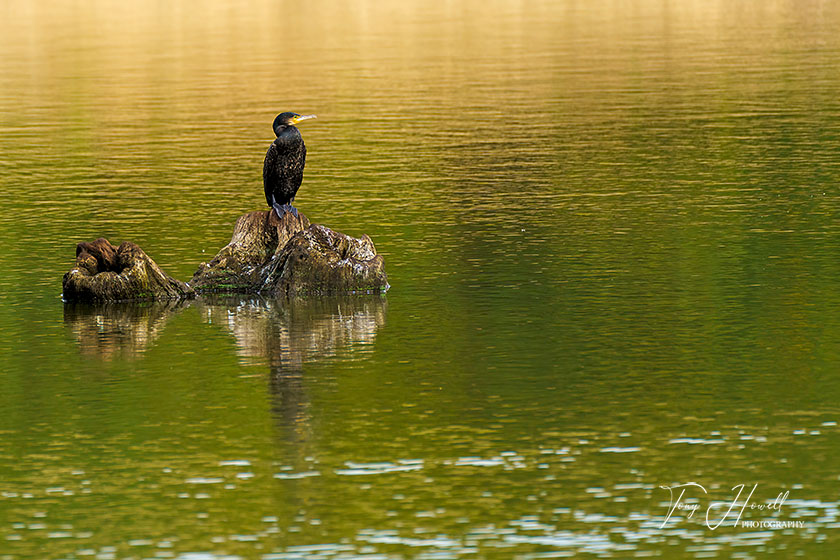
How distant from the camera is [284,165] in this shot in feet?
83.5

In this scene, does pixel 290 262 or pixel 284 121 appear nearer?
pixel 290 262

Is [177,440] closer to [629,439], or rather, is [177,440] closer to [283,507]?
[283,507]

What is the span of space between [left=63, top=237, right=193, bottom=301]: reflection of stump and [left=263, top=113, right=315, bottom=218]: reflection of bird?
6.87ft

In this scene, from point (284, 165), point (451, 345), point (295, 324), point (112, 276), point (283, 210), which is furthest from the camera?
point (283, 210)

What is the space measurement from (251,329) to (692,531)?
9773mm

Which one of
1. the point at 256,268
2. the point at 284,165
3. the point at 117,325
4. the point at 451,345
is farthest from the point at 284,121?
the point at 451,345

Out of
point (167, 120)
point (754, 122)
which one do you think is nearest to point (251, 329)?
point (754, 122)

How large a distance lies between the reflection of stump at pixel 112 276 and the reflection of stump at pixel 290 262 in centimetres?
94

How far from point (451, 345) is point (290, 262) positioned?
4.66m

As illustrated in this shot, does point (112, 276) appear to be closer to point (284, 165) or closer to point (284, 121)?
point (284, 165)

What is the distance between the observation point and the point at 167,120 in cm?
5238

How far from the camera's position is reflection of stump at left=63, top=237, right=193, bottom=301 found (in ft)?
80.3
